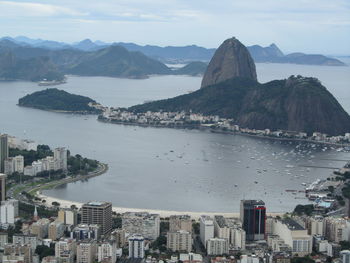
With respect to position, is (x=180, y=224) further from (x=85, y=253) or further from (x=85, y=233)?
(x=85, y=253)

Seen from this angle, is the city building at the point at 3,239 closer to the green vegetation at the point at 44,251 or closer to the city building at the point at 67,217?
the green vegetation at the point at 44,251

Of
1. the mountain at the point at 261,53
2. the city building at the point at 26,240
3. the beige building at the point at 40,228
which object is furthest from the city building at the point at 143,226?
the mountain at the point at 261,53

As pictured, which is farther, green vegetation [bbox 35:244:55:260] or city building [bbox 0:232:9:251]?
city building [bbox 0:232:9:251]

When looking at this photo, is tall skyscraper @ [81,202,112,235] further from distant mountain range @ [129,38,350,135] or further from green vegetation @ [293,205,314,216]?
distant mountain range @ [129,38,350,135]

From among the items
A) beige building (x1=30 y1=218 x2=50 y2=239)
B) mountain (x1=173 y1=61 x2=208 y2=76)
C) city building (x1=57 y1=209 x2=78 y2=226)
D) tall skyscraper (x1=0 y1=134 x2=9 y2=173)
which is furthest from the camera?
mountain (x1=173 y1=61 x2=208 y2=76)

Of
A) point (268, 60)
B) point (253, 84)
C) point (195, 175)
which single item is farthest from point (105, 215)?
point (268, 60)

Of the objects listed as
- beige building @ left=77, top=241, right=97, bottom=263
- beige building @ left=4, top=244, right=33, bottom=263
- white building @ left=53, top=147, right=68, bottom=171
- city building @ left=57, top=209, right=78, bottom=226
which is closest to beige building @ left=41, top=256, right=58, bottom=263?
beige building @ left=4, top=244, right=33, bottom=263
